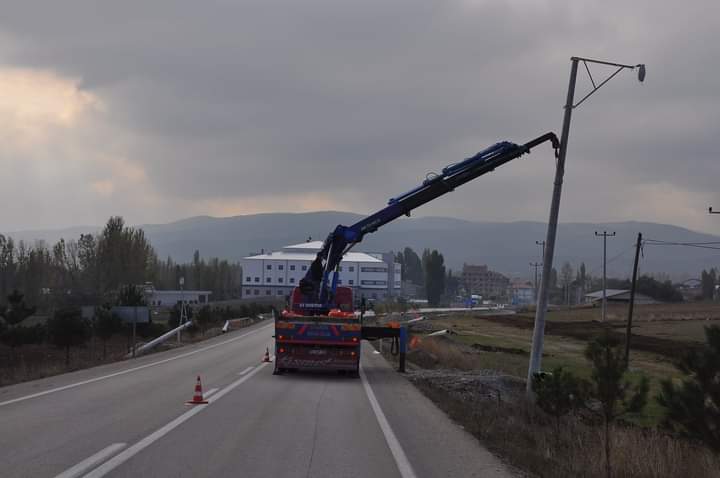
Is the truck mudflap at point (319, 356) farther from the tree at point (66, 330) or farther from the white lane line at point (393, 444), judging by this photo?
the tree at point (66, 330)

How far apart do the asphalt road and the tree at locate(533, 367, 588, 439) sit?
2.00 m

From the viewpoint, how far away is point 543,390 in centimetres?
1521

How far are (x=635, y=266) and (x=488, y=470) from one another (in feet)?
130

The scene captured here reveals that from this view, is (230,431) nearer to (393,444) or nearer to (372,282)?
(393,444)

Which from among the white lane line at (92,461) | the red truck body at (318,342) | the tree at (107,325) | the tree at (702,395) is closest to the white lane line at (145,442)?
the white lane line at (92,461)

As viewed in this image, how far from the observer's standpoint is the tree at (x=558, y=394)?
558 inches

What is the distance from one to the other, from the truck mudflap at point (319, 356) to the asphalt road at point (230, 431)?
99 cm

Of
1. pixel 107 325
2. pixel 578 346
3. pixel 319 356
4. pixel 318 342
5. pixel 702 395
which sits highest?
pixel 702 395

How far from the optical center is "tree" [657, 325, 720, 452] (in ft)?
34.5

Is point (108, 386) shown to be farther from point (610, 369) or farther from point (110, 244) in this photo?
point (110, 244)

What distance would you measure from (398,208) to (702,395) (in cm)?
1591

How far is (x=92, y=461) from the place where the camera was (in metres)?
9.43

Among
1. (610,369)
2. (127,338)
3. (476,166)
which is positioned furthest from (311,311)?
(127,338)

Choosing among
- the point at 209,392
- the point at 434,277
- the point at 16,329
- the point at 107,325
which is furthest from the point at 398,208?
the point at 434,277
